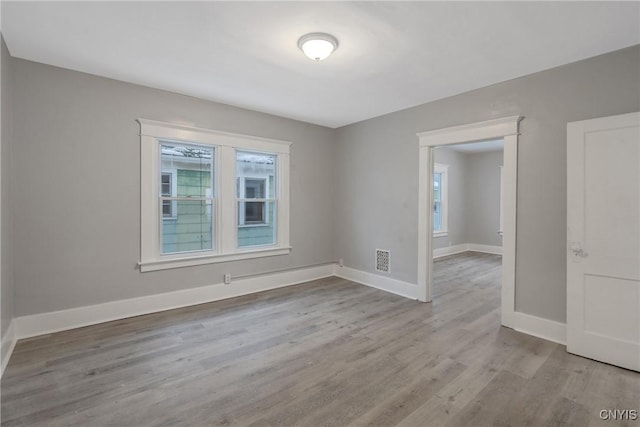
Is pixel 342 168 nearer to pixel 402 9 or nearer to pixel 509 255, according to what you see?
pixel 509 255

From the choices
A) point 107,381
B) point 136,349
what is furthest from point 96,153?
point 107,381

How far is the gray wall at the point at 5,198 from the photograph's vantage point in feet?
8.20

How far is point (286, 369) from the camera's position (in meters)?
2.44

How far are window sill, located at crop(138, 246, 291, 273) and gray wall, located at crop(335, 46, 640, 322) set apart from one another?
1.88m

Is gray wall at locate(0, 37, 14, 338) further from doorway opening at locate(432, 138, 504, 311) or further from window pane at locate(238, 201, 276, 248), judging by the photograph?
doorway opening at locate(432, 138, 504, 311)

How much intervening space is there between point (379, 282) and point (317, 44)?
353cm

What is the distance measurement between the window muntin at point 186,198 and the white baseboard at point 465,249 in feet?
18.3

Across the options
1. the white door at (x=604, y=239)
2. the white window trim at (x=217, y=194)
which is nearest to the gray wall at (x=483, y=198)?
the white door at (x=604, y=239)

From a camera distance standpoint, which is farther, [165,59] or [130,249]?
[130,249]

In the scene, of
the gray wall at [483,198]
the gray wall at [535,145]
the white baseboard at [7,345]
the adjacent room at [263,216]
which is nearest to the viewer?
the adjacent room at [263,216]

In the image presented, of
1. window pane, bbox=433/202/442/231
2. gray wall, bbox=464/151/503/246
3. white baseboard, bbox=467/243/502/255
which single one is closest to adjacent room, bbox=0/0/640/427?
window pane, bbox=433/202/442/231

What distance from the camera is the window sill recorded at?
11.9ft

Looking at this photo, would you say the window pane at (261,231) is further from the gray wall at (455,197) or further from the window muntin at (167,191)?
the gray wall at (455,197)

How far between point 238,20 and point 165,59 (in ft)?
3.50
